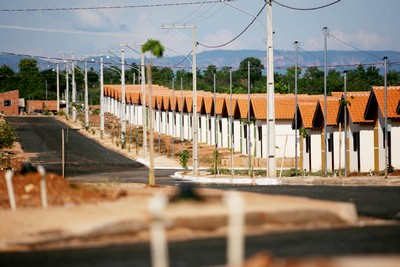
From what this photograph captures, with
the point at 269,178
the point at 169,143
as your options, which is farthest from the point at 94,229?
the point at 169,143

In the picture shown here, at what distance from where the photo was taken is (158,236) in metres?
16.4

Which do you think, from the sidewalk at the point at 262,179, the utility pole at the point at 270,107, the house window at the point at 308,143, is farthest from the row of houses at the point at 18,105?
the utility pole at the point at 270,107

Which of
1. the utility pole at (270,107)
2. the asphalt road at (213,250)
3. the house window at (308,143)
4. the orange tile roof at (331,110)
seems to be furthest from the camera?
the house window at (308,143)

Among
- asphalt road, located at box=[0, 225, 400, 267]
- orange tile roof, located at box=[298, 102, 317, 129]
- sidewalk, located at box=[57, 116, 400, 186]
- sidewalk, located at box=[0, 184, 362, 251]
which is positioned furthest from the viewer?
orange tile roof, located at box=[298, 102, 317, 129]

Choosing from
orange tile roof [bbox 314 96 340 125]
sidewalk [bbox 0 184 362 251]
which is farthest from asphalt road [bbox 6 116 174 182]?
sidewalk [bbox 0 184 362 251]

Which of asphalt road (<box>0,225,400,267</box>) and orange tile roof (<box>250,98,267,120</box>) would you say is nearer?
asphalt road (<box>0,225,400,267</box>)

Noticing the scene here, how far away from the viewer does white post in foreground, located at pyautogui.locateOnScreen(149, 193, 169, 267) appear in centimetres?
1316

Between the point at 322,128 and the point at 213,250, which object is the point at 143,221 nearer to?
the point at 213,250

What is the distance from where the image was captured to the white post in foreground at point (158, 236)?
13.2 m

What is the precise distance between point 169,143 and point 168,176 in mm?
38327

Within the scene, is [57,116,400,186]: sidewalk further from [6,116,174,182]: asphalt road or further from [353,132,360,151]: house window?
[353,132,360,151]: house window

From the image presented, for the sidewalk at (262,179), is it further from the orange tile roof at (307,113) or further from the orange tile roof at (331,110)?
the orange tile roof at (331,110)

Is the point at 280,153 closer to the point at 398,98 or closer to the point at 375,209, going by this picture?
the point at 398,98

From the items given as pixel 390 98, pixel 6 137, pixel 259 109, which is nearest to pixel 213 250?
pixel 390 98
